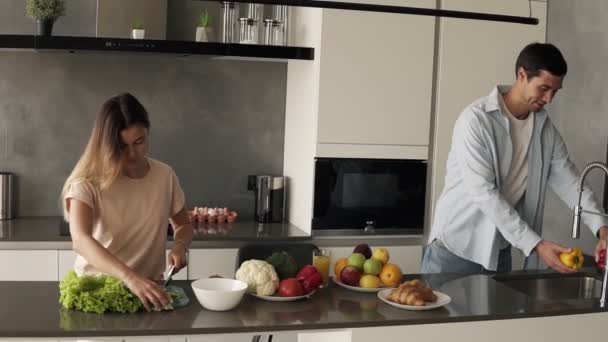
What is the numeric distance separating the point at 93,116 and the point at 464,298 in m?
2.52

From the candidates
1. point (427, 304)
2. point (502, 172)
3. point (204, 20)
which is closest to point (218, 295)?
point (427, 304)

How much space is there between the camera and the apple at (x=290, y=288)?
2.52 metres

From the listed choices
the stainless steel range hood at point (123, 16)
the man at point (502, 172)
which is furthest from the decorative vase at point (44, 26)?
the man at point (502, 172)

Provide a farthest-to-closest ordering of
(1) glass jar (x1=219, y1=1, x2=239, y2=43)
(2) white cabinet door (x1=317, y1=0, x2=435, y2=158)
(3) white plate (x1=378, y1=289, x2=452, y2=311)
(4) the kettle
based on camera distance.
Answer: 1. (4) the kettle
2. (1) glass jar (x1=219, y1=1, x2=239, y2=43)
3. (2) white cabinet door (x1=317, y1=0, x2=435, y2=158)
4. (3) white plate (x1=378, y1=289, x2=452, y2=311)

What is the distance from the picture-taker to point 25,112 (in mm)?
4320

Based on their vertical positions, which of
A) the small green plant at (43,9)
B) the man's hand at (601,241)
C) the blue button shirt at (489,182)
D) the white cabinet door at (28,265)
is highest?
the small green plant at (43,9)

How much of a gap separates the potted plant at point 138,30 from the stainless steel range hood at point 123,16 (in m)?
0.01

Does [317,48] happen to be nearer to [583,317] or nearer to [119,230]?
[119,230]

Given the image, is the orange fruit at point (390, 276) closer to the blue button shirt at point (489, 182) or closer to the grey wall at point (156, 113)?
the blue button shirt at point (489, 182)

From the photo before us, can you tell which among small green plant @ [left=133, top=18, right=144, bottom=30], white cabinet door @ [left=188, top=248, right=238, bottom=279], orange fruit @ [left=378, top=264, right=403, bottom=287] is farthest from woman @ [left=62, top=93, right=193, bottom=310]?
small green plant @ [left=133, top=18, right=144, bottom=30]

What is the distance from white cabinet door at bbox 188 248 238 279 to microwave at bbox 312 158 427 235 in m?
0.47

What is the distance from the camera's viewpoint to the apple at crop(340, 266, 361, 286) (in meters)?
2.72

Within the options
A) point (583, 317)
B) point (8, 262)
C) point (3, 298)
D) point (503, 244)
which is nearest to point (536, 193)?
point (503, 244)

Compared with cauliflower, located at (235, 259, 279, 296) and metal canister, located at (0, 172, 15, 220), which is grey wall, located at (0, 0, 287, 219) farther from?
cauliflower, located at (235, 259, 279, 296)
